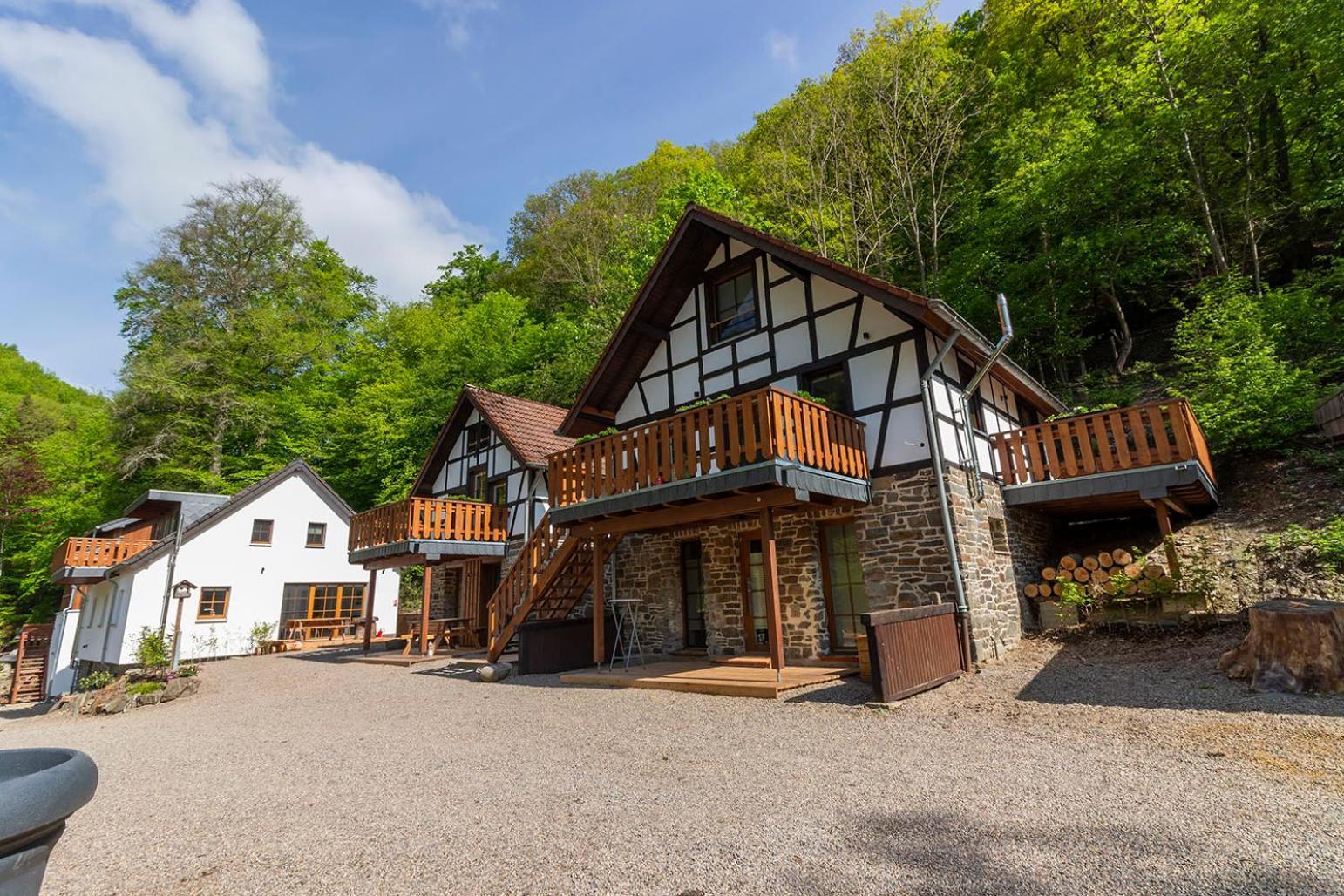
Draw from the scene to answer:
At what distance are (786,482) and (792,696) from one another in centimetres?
248

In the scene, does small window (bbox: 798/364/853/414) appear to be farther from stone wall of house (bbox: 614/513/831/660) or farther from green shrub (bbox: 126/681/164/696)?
green shrub (bbox: 126/681/164/696)

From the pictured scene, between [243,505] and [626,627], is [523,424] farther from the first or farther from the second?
[243,505]

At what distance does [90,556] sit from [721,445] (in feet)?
71.4

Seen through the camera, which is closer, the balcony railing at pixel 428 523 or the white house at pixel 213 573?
the balcony railing at pixel 428 523

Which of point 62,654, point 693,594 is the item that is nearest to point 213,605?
point 62,654

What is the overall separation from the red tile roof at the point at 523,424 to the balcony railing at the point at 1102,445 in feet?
32.4

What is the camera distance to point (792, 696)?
24.4ft

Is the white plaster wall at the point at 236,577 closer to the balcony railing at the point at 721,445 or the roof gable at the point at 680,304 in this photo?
the roof gable at the point at 680,304

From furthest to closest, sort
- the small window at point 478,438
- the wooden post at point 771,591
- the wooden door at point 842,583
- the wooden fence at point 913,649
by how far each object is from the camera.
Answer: the small window at point 478,438
the wooden door at point 842,583
the wooden post at point 771,591
the wooden fence at point 913,649

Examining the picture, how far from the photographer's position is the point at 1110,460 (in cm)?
966

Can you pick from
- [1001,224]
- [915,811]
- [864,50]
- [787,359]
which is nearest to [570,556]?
[787,359]

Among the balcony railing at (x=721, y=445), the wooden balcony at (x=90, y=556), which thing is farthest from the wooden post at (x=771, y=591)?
the wooden balcony at (x=90, y=556)

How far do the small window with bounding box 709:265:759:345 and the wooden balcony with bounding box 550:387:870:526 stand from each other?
270cm

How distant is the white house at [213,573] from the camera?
18844 mm
